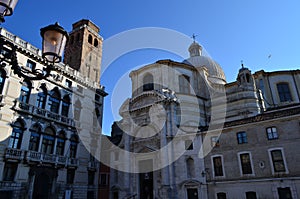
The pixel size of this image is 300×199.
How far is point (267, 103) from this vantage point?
32938 mm

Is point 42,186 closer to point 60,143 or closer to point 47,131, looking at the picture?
point 60,143

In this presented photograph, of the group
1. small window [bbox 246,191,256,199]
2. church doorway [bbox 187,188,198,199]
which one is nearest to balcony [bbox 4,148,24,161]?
church doorway [bbox 187,188,198,199]

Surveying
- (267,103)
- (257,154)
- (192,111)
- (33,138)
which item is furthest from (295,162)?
(33,138)

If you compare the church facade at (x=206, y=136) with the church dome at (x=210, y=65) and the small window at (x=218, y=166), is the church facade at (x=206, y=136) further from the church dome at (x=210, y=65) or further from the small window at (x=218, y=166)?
the church dome at (x=210, y=65)

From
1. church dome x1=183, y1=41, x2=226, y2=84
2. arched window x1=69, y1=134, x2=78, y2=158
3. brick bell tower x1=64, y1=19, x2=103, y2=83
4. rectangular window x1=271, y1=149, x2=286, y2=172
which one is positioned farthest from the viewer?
church dome x1=183, y1=41, x2=226, y2=84

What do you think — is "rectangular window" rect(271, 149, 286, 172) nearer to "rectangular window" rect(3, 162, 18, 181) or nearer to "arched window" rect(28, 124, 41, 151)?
"arched window" rect(28, 124, 41, 151)

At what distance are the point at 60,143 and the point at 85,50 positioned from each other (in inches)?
659

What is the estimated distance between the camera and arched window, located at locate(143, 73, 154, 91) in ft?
108

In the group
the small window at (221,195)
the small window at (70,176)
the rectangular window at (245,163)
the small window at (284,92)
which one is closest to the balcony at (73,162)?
the small window at (70,176)

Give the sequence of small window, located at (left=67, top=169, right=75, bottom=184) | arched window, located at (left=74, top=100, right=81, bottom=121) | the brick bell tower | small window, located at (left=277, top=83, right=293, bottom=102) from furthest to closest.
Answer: the brick bell tower, small window, located at (left=277, top=83, right=293, bottom=102), arched window, located at (left=74, top=100, right=81, bottom=121), small window, located at (left=67, top=169, right=75, bottom=184)

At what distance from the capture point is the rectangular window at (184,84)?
32281 millimetres

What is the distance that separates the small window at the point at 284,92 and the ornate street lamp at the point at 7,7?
3651cm

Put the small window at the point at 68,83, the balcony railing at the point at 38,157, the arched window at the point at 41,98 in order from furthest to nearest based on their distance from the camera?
the small window at the point at 68,83 < the arched window at the point at 41,98 < the balcony railing at the point at 38,157

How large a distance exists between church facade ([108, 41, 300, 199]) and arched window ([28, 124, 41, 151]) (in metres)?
10.3
